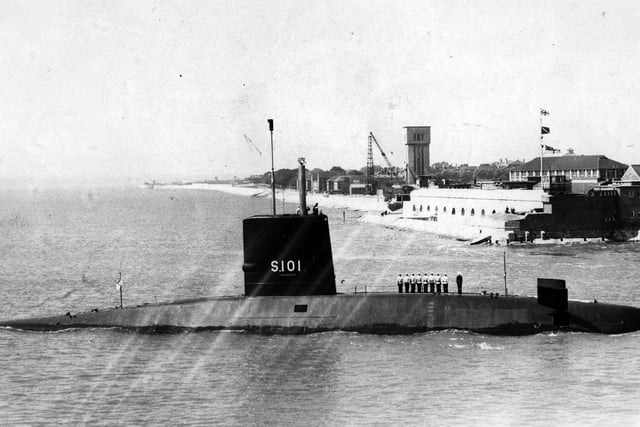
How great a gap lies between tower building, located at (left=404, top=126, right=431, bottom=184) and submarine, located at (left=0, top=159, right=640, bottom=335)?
11241 cm

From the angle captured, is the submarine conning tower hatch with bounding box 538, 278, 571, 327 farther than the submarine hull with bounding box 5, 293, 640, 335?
No

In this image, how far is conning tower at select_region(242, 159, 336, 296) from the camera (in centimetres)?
2955

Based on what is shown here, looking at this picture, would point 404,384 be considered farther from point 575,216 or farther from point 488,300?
point 575,216

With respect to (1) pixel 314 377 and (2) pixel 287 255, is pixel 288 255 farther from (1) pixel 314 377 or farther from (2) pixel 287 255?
(1) pixel 314 377

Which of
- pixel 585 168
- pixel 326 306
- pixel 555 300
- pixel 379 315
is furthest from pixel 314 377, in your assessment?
pixel 585 168

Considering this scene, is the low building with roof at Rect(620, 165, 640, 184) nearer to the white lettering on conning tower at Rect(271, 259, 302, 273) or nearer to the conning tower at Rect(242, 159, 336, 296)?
the conning tower at Rect(242, 159, 336, 296)

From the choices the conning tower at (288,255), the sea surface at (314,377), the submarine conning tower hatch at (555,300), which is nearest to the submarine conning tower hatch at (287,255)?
the conning tower at (288,255)

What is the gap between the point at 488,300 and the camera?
1155 inches

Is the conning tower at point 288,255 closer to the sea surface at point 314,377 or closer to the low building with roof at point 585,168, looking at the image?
the sea surface at point 314,377

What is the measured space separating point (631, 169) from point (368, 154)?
8652 centimetres

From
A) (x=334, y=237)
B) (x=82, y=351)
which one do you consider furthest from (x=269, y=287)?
(x=334, y=237)

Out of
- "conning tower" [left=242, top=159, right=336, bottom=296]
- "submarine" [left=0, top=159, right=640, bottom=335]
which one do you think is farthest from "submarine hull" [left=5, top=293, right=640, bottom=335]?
"conning tower" [left=242, top=159, right=336, bottom=296]

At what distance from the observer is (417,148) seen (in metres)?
144

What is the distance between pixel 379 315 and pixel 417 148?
11541cm
